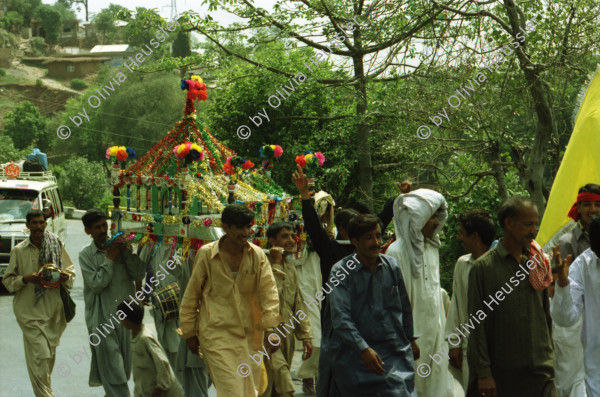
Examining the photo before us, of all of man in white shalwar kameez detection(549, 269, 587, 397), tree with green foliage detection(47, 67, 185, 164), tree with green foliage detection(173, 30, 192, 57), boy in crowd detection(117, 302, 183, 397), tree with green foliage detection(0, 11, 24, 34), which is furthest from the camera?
tree with green foliage detection(0, 11, 24, 34)

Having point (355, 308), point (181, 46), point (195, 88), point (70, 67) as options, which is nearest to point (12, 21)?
point (70, 67)

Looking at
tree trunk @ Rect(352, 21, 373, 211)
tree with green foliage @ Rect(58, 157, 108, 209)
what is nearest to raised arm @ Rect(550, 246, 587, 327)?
tree trunk @ Rect(352, 21, 373, 211)

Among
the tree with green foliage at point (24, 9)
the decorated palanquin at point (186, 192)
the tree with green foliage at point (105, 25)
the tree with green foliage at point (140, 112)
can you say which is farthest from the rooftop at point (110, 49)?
the decorated palanquin at point (186, 192)

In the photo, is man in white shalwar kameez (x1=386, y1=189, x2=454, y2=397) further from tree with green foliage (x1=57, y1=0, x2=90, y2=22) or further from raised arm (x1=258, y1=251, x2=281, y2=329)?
tree with green foliage (x1=57, y1=0, x2=90, y2=22)

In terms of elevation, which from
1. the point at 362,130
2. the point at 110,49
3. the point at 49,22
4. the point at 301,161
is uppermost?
the point at 49,22

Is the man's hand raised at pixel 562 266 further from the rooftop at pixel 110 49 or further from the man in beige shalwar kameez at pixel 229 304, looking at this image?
the rooftop at pixel 110 49

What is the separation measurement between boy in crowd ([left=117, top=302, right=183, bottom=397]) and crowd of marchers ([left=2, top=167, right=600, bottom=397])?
0.04 ft

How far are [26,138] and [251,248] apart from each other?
74022 millimetres

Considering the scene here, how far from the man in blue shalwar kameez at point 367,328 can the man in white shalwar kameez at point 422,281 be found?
0.64 meters

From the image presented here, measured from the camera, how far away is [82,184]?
5184cm

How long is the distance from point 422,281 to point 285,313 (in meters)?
1.66

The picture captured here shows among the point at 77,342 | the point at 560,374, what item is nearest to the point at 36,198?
the point at 77,342

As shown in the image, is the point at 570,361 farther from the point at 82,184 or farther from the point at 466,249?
the point at 82,184

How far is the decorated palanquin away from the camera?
813 centimetres
